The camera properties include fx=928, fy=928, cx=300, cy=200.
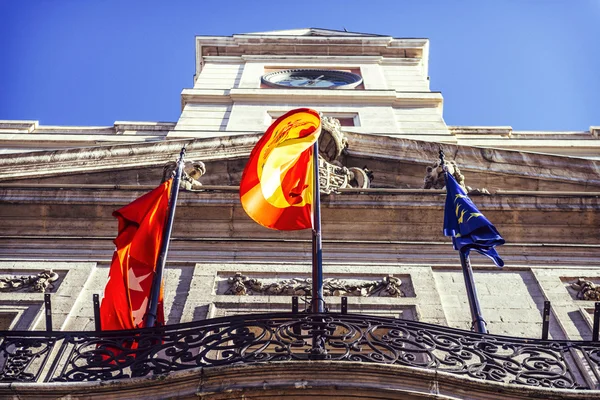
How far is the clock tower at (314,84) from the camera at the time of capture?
20203 millimetres

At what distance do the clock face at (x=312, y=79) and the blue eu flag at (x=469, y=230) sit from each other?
39.8 ft

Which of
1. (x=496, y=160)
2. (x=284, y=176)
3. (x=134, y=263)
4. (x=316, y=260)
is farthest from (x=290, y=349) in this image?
(x=496, y=160)

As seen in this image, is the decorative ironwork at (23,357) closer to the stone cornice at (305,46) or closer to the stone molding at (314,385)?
the stone molding at (314,385)

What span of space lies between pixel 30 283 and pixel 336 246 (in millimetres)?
3978

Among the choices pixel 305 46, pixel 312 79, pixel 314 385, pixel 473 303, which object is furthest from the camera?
pixel 305 46

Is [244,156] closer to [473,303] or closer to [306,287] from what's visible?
[306,287]

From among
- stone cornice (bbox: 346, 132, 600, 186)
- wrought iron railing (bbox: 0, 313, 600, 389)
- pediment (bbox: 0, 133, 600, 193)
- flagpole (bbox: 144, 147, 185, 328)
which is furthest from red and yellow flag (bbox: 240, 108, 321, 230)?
stone cornice (bbox: 346, 132, 600, 186)

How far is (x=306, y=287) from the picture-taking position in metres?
11.3

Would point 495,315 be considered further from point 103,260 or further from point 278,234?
point 103,260

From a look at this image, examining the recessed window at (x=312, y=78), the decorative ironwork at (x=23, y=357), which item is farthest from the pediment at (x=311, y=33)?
the decorative ironwork at (x=23, y=357)

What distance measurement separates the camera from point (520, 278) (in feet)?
38.4

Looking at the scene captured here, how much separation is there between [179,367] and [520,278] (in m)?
5.24

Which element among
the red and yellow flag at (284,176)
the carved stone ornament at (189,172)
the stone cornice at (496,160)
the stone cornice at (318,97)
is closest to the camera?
the red and yellow flag at (284,176)

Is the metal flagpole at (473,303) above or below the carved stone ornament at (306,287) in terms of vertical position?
below
